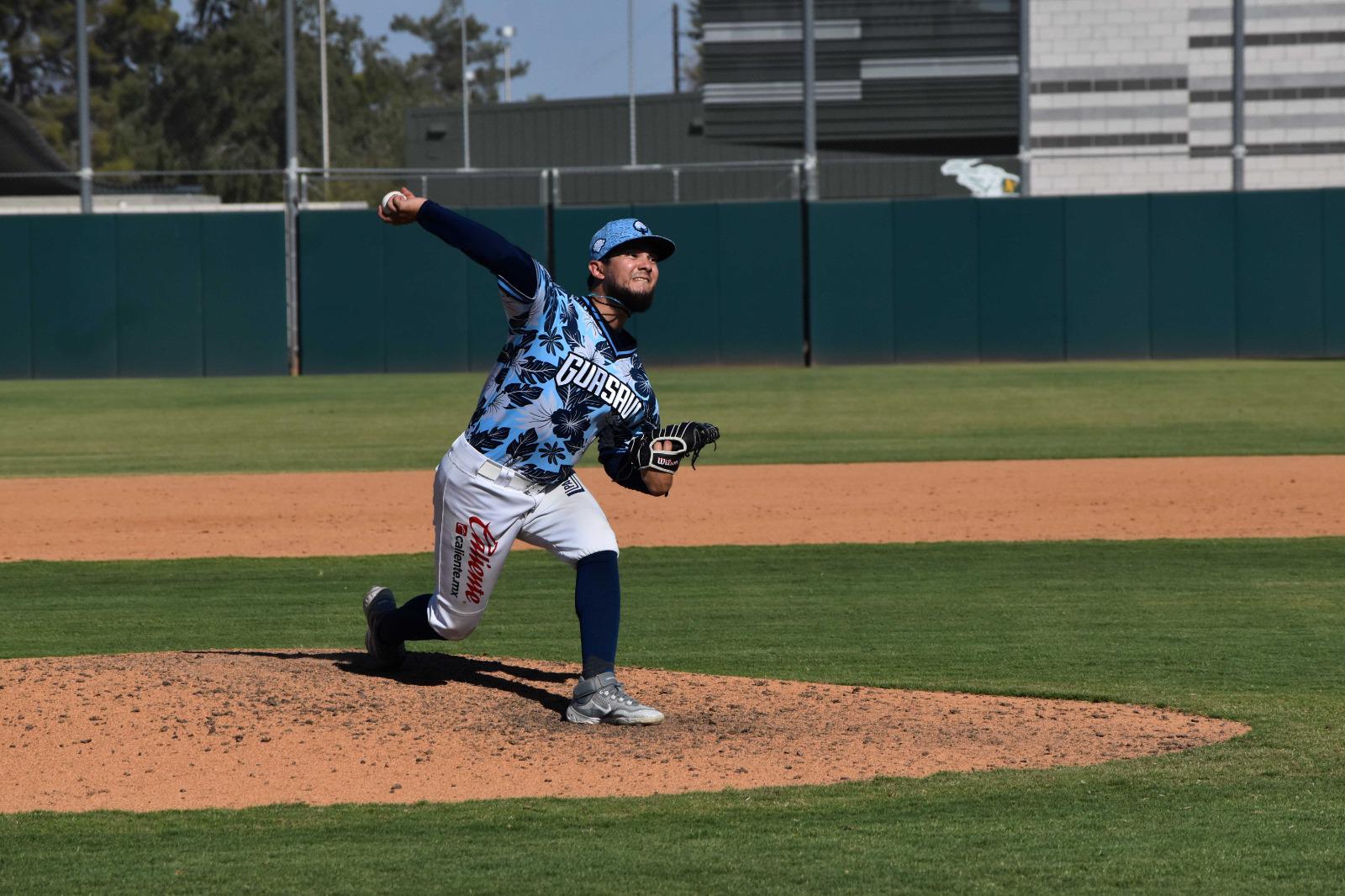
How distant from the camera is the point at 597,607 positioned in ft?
18.5

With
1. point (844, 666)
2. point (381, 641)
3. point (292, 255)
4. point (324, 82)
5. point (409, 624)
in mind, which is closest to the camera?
point (409, 624)

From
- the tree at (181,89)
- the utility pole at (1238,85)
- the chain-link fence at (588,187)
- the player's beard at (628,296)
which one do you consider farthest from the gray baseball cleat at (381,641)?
the tree at (181,89)

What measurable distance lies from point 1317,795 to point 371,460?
11289mm

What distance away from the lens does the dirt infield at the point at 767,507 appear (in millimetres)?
10805

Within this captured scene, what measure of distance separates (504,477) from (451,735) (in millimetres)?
883

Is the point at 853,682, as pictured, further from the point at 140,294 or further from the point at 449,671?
the point at 140,294

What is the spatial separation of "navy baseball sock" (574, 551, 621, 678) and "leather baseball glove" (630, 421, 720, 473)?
42 cm

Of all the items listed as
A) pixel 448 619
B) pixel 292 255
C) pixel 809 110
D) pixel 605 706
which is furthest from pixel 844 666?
pixel 809 110

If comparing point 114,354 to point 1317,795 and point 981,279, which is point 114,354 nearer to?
point 981,279

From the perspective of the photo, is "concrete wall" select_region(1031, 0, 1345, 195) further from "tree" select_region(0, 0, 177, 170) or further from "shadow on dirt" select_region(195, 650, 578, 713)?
"tree" select_region(0, 0, 177, 170)

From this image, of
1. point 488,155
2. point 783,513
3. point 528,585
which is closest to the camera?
point 528,585

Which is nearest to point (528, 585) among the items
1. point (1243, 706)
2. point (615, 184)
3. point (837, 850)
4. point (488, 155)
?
point (1243, 706)

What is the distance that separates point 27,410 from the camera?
2008 centimetres

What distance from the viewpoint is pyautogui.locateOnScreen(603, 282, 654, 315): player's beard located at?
5465mm
